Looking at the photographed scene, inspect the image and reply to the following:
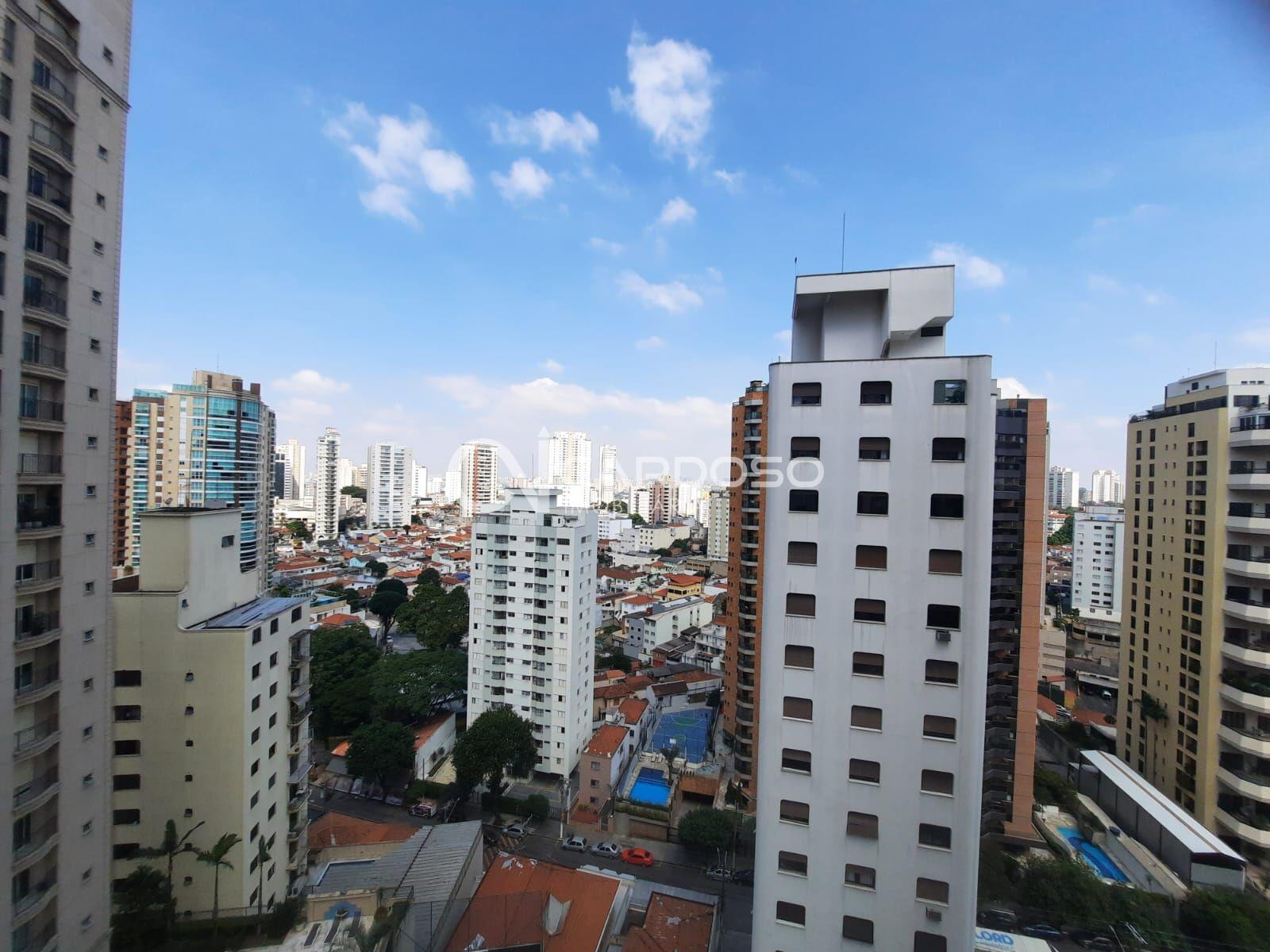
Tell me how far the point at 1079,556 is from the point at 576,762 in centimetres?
3192

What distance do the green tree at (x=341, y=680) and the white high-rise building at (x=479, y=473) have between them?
4697 cm

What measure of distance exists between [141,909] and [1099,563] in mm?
40627

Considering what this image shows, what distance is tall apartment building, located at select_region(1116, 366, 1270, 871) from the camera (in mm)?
11516

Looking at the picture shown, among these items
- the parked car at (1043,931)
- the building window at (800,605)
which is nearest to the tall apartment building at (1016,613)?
the parked car at (1043,931)

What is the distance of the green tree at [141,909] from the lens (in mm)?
7605

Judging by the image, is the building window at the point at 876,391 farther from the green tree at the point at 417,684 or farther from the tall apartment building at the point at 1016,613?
the green tree at the point at 417,684

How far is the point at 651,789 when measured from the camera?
15336mm

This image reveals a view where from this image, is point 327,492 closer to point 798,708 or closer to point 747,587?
point 747,587

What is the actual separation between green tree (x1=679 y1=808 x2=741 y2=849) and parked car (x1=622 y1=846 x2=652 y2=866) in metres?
0.92

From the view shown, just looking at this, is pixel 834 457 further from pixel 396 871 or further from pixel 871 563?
pixel 396 871

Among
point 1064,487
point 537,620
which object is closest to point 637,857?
point 537,620

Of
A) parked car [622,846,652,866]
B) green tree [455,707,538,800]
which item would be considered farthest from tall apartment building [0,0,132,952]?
parked car [622,846,652,866]

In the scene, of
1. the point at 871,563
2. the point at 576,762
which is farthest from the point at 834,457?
the point at 576,762

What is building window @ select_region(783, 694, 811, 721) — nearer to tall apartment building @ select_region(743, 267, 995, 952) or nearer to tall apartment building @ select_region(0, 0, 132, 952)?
tall apartment building @ select_region(743, 267, 995, 952)
